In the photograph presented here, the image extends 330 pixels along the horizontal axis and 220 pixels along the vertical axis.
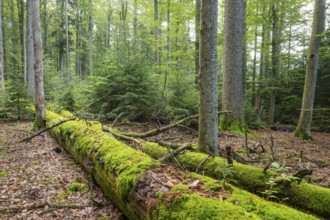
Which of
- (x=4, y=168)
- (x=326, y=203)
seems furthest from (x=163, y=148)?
(x=4, y=168)

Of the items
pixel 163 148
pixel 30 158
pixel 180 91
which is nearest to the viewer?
pixel 163 148

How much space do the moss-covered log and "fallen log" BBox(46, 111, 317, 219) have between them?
373mm

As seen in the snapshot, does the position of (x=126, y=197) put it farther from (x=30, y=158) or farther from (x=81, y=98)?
(x=81, y=98)

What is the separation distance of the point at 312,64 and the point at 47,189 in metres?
9.92

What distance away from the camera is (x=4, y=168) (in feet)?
14.9

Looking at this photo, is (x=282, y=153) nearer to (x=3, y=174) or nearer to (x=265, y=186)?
(x=265, y=186)

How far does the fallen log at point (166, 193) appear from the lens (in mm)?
1853

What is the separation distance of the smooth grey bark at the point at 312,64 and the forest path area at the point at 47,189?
28.7ft

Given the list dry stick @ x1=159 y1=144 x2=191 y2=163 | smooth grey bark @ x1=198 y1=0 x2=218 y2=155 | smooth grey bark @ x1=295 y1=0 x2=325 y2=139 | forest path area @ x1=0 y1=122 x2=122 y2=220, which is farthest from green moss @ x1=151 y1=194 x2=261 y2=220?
smooth grey bark @ x1=295 y1=0 x2=325 y2=139

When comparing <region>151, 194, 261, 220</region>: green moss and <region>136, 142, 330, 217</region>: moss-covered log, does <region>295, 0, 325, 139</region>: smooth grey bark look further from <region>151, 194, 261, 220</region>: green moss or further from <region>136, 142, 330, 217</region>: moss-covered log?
<region>151, 194, 261, 220</region>: green moss

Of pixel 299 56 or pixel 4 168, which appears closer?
pixel 4 168

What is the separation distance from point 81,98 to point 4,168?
6988mm

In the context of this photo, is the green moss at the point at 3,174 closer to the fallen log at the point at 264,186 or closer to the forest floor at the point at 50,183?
the forest floor at the point at 50,183

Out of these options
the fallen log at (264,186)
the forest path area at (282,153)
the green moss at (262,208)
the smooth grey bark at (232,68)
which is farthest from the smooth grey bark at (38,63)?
the green moss at (262,208)
